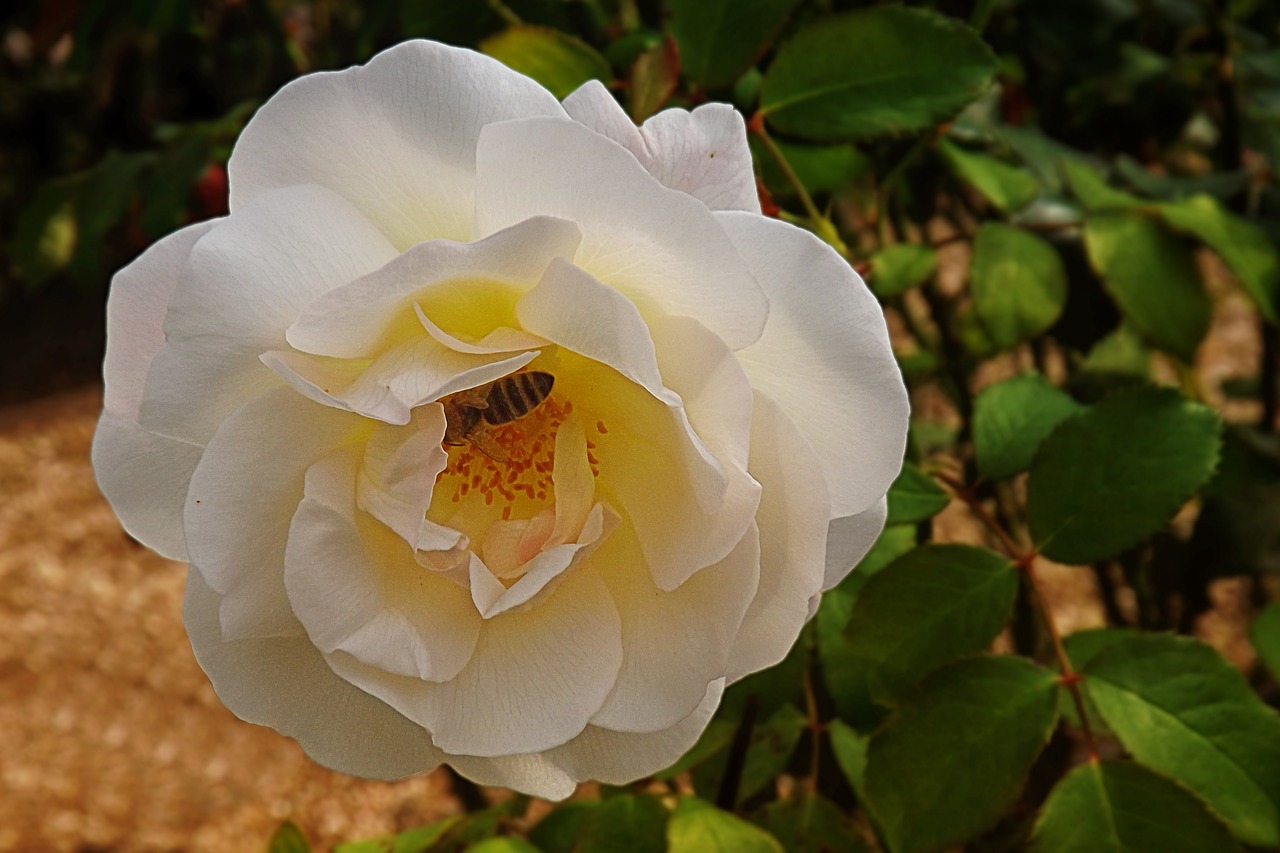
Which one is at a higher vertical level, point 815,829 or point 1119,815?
point 1119,815

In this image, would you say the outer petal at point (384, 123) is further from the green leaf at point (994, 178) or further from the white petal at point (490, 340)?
the green leaf at point (994, 178)

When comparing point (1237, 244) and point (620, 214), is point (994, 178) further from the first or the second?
point (620, 214)

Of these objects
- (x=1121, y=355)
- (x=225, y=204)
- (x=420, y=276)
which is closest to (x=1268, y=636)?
(x=1121, y=355)

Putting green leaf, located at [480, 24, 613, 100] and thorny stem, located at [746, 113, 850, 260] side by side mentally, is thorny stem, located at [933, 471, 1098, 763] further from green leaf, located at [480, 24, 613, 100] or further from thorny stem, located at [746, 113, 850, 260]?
green leaf, located at [480, 24, 613, 100]

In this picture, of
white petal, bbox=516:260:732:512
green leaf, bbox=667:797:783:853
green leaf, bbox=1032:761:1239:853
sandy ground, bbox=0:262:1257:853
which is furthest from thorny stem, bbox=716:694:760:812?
sandy ground, bbox=0:262:1257:853

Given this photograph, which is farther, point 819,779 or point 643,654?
point 819,779

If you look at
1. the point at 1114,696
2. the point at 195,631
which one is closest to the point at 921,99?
the point at 1114,696

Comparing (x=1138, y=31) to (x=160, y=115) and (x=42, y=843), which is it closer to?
(x=42, y=843)

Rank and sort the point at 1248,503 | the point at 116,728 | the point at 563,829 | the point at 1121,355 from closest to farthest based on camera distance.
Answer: the point at 563,829
the point at 1248,503
the point at 1121,355
the point at 116,728
